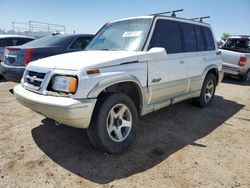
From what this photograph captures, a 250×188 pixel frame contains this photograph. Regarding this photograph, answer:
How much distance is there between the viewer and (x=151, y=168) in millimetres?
3113

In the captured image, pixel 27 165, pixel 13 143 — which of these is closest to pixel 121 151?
pixel 27 165

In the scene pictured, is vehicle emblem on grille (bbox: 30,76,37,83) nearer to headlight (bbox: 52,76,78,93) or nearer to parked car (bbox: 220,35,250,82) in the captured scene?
headlight (bbox: 52,76,78,93)

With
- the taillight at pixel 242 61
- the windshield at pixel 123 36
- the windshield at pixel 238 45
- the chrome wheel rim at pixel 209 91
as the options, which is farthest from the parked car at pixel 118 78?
the windshield at pixel 238 45

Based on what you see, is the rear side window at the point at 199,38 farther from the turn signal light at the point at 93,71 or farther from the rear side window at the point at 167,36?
the turn signal light at the point at 93,71

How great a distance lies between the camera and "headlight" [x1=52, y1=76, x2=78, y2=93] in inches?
114

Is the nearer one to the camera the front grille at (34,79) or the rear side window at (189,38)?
the front grille at (34,79)

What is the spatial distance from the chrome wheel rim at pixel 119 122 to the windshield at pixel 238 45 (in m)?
8.84

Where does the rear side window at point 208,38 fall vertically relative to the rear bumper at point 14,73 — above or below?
above

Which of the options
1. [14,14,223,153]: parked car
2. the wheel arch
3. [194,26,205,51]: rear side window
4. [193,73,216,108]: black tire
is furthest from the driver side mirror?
[193,73,216,108]: black tire

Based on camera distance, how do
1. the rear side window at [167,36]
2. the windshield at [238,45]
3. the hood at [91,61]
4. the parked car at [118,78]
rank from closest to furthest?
1. the parked car at [118,78]
2. the hood at [91,61]
3. the rear side window at [167,36]
4. the windshield at [238,45]

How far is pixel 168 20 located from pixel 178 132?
206cm

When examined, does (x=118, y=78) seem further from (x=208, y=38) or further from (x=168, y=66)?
(x=208, y=38)

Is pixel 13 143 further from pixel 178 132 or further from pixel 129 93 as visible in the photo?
pixel 178 132

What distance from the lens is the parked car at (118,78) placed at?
9.73ft
